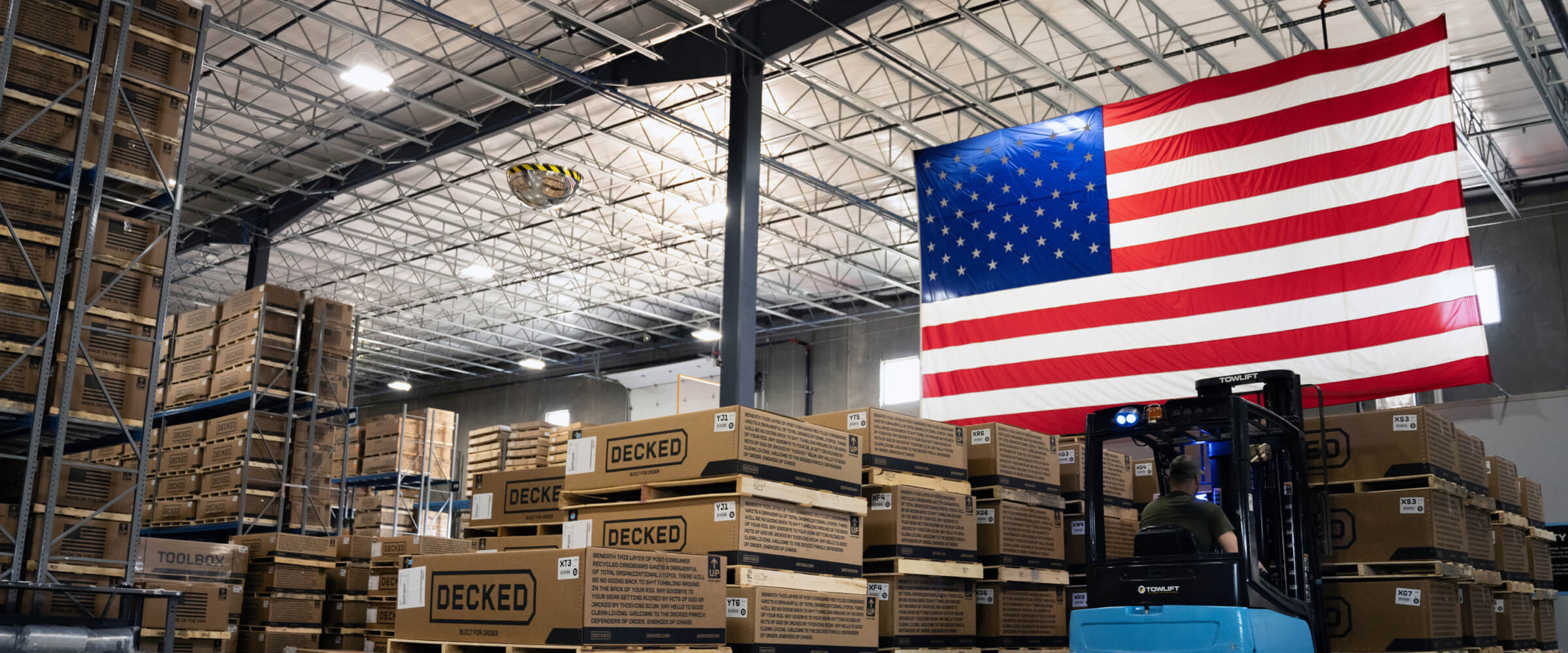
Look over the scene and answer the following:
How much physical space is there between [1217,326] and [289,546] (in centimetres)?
1013

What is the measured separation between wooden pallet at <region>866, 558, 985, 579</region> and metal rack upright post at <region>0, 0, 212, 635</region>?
4978mm

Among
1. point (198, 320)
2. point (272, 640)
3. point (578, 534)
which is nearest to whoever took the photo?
point (578, 534)

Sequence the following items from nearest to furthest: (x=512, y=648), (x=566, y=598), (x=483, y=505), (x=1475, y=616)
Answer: (x=566, y=598), (x=512, y=648), (x=1475, y=616), (x=483, y=505)

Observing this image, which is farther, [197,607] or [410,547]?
[410,547]

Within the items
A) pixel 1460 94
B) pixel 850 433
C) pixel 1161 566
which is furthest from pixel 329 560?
pixel 1460 94

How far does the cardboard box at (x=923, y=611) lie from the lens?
26.3 feet

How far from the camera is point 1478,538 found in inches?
361

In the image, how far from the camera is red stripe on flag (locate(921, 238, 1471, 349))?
11.0 metres

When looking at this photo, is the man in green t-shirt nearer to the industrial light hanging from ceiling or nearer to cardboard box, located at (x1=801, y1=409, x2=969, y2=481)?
cardboard box, located at (x1=801, y1=409, x2=969, y2=481)

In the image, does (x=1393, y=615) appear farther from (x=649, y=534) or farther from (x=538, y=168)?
(x=538, y=168)

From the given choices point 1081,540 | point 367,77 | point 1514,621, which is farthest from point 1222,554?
point 367,77

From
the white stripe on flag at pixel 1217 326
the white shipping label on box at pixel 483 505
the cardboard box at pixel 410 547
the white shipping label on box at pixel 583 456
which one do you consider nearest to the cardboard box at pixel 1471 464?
the white stripe on flag at pixel 1217 326

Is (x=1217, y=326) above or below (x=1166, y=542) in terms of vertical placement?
above

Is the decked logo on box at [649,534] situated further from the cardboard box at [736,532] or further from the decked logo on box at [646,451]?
the decked logo on box at [646,451]
